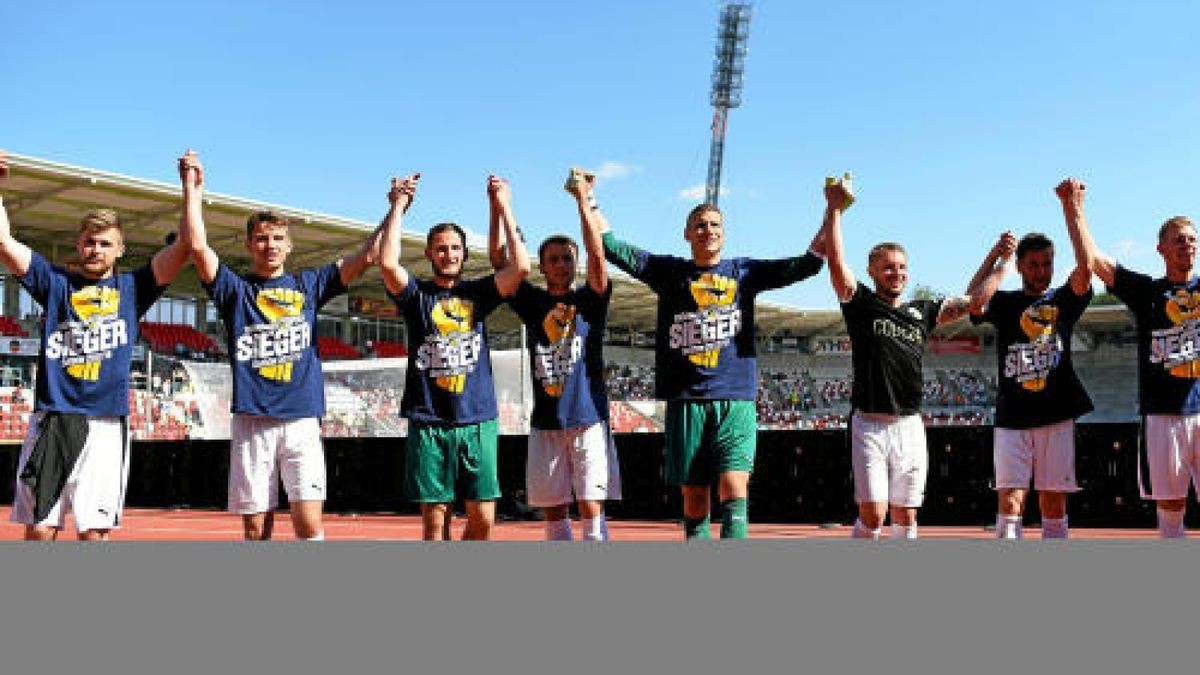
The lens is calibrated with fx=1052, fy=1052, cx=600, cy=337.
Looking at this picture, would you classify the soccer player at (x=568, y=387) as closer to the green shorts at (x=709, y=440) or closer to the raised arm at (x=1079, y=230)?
the green shorts at (x=709, y=440)

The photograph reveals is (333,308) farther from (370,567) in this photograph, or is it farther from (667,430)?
(370,567)

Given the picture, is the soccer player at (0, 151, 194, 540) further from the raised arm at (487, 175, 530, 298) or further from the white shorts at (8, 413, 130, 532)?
the raised arm at (487, 175, 530, 298)

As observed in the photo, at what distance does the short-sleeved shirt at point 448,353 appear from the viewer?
545 centimetres

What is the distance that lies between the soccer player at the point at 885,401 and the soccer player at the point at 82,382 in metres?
3.58

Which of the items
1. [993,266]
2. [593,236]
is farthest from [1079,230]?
[593,236]

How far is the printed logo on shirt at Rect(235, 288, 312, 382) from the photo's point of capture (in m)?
5.21

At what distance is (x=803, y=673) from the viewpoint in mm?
1916

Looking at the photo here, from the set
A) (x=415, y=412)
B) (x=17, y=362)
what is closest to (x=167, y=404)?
(x=17, y=362)

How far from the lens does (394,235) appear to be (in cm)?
548

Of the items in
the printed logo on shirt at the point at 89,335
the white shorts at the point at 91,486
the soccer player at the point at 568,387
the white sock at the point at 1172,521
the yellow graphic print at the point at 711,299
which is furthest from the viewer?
the white sock at the point at 1172,521

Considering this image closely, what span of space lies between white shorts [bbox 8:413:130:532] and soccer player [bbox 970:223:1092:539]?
15.2 feet

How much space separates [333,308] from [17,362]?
11373mm

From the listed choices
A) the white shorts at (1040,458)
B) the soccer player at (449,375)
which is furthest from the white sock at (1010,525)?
the soccer player at (449,375)

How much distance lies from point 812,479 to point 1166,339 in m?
8.14
